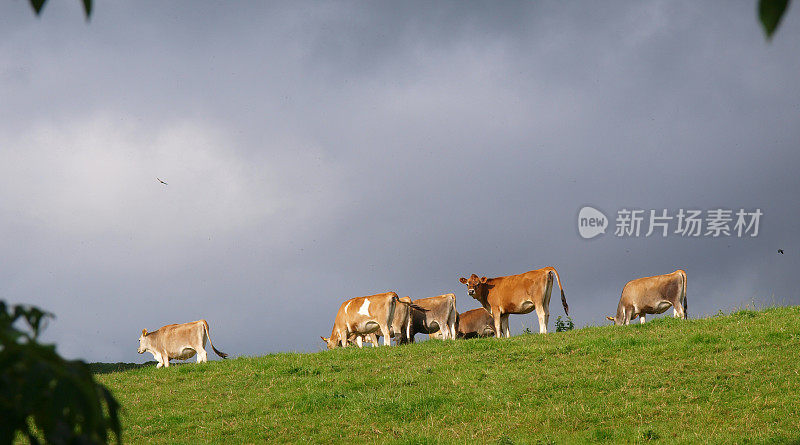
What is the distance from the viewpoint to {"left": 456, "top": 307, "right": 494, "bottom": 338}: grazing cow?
27.4m

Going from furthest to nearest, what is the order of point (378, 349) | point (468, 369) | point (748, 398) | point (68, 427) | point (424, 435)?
point (378, 349) < point (468, 369) < point (748, 398) < point (424, 435) < point (68, 427)

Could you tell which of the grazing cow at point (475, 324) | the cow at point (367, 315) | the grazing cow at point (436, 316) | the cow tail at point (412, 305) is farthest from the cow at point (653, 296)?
the cow at point (367, 315)

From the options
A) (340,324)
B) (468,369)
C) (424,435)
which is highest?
(340,324)

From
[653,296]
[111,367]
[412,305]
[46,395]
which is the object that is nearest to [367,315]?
[412,305]

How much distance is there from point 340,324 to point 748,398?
14641 mm

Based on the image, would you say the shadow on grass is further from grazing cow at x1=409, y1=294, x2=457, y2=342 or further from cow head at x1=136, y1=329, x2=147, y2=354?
grazing cow at x1=409, y1=294, x2=457, y2=342

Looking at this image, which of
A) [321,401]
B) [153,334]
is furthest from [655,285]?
[153,334]

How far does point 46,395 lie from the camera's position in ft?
7.44

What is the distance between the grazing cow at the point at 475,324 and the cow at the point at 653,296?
4.65 metres

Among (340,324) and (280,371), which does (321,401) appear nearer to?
(280,371)

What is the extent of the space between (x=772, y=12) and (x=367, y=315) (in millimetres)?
22611

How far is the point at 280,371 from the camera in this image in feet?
55.6

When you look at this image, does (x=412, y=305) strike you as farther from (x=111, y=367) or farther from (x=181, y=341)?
(x=111, y=367)

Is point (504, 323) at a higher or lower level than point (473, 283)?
lower
